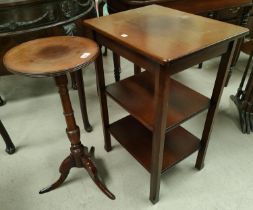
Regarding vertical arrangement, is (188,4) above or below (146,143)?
above

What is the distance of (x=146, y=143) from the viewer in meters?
1.27

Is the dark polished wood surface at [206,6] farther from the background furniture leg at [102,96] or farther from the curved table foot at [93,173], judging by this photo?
the curved table foot at [93,173]

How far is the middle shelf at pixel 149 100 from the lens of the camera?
1.00m

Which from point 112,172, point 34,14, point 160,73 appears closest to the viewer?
point 160,73

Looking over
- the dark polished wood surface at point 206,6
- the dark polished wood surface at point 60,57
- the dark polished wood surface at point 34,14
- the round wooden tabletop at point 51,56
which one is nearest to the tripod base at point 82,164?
the dark polished wood surface at point 60,57

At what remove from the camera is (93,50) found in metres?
0.91

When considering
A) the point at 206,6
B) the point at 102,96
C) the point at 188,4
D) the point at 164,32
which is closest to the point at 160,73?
the point at 164,32

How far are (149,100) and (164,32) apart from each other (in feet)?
1.11

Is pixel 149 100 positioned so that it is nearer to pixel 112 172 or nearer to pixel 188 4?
pixel 112 172

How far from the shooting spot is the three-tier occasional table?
788mm

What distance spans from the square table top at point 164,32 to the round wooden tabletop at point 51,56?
11 centimetres

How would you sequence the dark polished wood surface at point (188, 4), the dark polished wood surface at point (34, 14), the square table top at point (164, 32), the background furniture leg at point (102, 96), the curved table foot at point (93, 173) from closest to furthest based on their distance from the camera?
the square table top at point (164, 32) → the dark polished wood surface at point (34, 14) → the background furniture leg at point (102, 96) → the curved table foot at point (93, 173) → the dark polished wood surface at point (188, 4)

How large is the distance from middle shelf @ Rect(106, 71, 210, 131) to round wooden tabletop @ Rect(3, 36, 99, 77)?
306 millimetres

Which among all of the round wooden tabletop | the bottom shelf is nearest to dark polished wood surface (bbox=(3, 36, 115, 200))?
the round wooden tabletop
